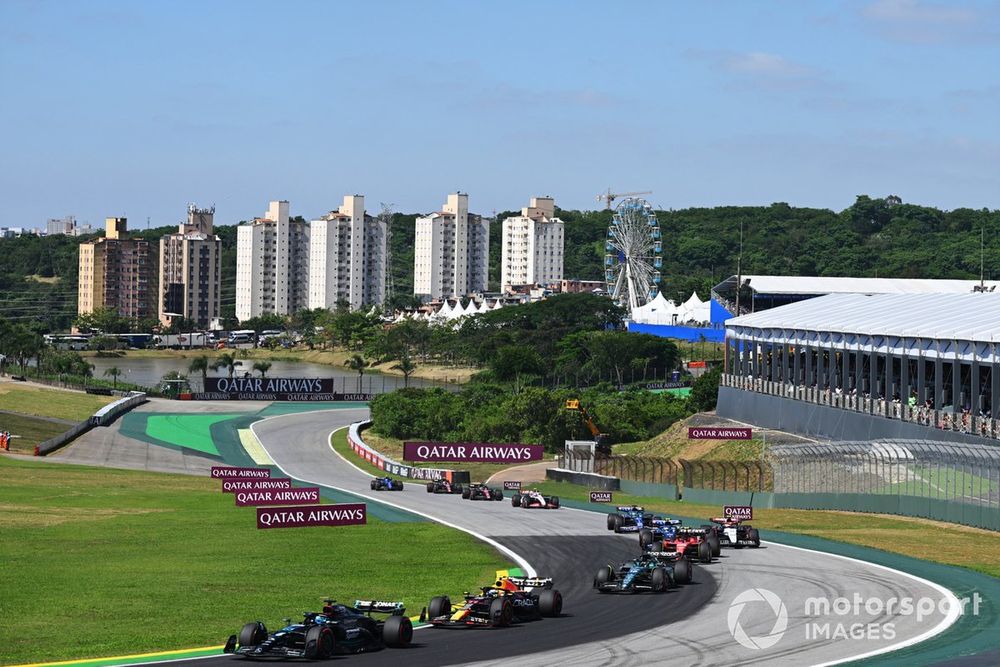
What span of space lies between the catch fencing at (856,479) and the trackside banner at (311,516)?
2118cm

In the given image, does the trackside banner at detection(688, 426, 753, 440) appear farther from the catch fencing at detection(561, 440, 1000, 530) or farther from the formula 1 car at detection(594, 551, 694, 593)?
the formula 1 car at detection(594, 551, 694, 593)

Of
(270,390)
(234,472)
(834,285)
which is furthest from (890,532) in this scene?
(834,285)

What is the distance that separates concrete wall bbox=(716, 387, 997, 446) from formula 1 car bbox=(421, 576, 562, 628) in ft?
115

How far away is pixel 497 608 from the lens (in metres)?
34.8

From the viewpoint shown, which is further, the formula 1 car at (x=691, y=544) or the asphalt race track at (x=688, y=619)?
the formula 1 car at (x=691, y=544)

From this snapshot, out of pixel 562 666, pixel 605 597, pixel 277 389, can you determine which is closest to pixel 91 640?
pixel 562 666

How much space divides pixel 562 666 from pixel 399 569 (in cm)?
1851

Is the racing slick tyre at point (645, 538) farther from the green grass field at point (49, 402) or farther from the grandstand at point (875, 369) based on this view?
the green grass field at point (49, 402)

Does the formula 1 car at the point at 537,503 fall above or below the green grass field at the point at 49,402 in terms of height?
below

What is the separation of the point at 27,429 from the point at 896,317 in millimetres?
68523

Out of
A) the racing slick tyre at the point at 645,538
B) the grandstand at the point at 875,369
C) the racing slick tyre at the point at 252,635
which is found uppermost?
the grandstand at the point at 875,369

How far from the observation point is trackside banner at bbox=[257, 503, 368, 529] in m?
59.1

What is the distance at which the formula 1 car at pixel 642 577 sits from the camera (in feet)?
132

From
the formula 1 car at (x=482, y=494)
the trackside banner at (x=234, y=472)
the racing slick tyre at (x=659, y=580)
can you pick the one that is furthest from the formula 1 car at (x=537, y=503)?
the racing slick tyre at (x=659, y=580)
